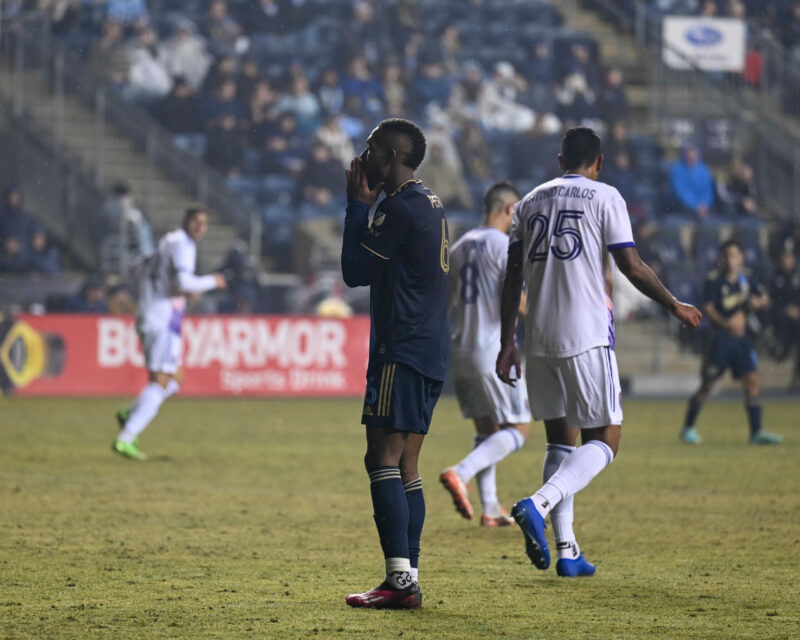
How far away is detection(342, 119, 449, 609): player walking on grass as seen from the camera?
20.3ft

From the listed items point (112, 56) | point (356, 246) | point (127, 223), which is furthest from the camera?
point (112, 56)

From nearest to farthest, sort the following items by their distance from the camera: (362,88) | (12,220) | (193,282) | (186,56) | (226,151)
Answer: (193,282) → (12,220) → (226,151) → (186,56) → (362,88)

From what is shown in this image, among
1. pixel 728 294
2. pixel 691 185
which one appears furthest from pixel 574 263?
pixel 691 185

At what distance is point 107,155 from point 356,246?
20741mm

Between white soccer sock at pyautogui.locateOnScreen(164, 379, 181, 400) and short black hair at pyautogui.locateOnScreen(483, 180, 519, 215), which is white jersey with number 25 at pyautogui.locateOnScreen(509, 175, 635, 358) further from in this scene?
white soccer sock at pyautogui.locateOnScreen(164, 379, 181, 400)

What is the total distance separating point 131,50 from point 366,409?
2136 cm

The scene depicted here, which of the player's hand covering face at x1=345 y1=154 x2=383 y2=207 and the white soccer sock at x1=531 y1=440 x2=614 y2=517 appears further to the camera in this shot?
the white soccer sock at x1=531 y1=440 x2=614 y2=517

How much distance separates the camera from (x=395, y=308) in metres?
6.27

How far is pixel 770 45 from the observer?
99.7 feet

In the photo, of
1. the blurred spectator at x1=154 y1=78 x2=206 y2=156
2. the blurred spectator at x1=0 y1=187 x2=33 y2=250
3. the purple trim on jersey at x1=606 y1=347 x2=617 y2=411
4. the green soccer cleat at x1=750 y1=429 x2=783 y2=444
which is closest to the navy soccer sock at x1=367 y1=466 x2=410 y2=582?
the purple trim on jersey at x1=606 y1=347 x2=617 y2=411

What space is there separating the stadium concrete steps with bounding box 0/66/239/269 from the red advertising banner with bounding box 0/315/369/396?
11.8 feet

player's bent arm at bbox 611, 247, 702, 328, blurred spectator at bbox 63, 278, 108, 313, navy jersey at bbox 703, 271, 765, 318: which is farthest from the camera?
blurred spectator at bbox 63, 278, 108, 313

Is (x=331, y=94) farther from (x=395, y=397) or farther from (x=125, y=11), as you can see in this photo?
(x=395, y=397)

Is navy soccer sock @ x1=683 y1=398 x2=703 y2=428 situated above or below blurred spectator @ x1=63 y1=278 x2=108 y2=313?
below
